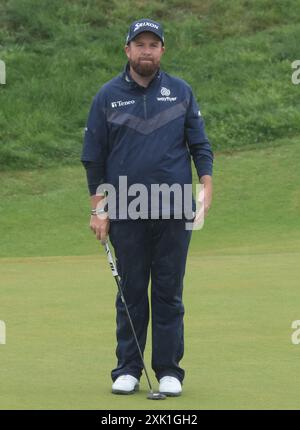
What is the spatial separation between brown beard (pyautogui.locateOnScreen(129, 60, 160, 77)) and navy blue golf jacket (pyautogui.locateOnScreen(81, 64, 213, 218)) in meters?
0.07

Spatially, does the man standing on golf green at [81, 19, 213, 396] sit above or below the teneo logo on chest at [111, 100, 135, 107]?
below

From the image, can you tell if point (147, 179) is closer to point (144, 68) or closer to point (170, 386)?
point (144, 68)

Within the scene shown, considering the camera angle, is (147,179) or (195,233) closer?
(147,179)

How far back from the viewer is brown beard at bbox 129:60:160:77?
5695mm

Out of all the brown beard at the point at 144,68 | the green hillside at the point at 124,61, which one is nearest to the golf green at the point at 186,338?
the brown beard at the point at 144,68

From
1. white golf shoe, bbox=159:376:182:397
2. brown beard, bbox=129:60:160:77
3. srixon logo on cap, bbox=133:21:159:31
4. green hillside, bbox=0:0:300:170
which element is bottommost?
white golf shoe, bbox=159:376:182:397

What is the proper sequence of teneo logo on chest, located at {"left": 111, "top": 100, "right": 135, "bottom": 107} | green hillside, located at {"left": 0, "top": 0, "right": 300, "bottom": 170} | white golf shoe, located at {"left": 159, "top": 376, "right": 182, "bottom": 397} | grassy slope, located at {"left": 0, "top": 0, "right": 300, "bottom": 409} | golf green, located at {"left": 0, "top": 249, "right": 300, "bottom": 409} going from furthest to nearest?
green hillside, located at {"left": 0, "top": 0, "right": 300, "bottom": 170}
grassy slope, located at {"left": 0, "top": 0, "right": 300, "bottom": 409}
teneo logo on chest, located at {"left": 111, "top": 100, "right": 135, "bottom": 107}
white golf shoe, located at {"left": 159, "top": 376, "right": 182, "bottom": 397}
golf green, located at {"left": 0, "top": 249, "right": 300, "bottom": 409}

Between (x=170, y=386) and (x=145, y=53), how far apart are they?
1.57 metres

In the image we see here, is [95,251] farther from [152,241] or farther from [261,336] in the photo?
[152,241]

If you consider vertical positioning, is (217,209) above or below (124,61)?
below

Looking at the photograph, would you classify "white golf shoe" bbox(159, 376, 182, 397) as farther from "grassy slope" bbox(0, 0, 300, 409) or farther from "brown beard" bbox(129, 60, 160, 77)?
"brown beard" bbox(129, 60, 160, 77)

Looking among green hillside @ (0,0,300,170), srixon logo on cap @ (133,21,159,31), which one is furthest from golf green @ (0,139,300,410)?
green hillside @ (0,0,300,170)

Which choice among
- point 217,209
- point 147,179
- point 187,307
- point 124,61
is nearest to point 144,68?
point 147,179

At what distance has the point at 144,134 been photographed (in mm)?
5715
